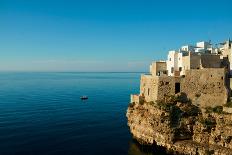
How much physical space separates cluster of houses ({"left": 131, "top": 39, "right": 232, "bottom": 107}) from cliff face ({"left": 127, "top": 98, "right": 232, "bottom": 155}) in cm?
235

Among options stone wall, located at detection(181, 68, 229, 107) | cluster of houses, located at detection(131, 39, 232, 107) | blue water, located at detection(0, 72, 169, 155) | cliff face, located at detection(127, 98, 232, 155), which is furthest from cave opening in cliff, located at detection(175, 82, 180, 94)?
blue water, located at detection(0, 72, 169, 155)

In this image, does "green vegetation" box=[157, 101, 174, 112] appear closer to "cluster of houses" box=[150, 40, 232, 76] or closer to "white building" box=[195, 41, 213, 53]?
"cluster of houses" box=[150, 40, 232, 76]

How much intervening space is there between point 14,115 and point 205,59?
→ 215ft

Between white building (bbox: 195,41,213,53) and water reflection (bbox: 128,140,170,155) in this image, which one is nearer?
water reflection (bbox: 128,140,170,155)

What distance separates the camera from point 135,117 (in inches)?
2589

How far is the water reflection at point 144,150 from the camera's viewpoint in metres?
58.5

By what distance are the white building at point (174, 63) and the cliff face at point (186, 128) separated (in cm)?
962

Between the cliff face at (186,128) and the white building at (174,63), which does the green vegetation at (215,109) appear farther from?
the white building at (174,63)

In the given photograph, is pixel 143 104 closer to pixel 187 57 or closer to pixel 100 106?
pixel 187 57

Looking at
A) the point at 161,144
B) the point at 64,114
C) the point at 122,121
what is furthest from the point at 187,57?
the point at 64,114

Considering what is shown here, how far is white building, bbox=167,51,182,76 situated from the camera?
64688 mm

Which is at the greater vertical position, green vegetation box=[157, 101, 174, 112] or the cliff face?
green vegetation box=[157, 101, 174, 112]

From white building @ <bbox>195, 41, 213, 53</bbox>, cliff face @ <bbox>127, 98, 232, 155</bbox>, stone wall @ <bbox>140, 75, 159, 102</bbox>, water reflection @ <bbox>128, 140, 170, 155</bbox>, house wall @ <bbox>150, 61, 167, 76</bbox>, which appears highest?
white building @ <bbox>195, 41, 213, 53</bbox>

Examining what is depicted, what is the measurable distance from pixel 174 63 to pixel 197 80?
1023 cm
